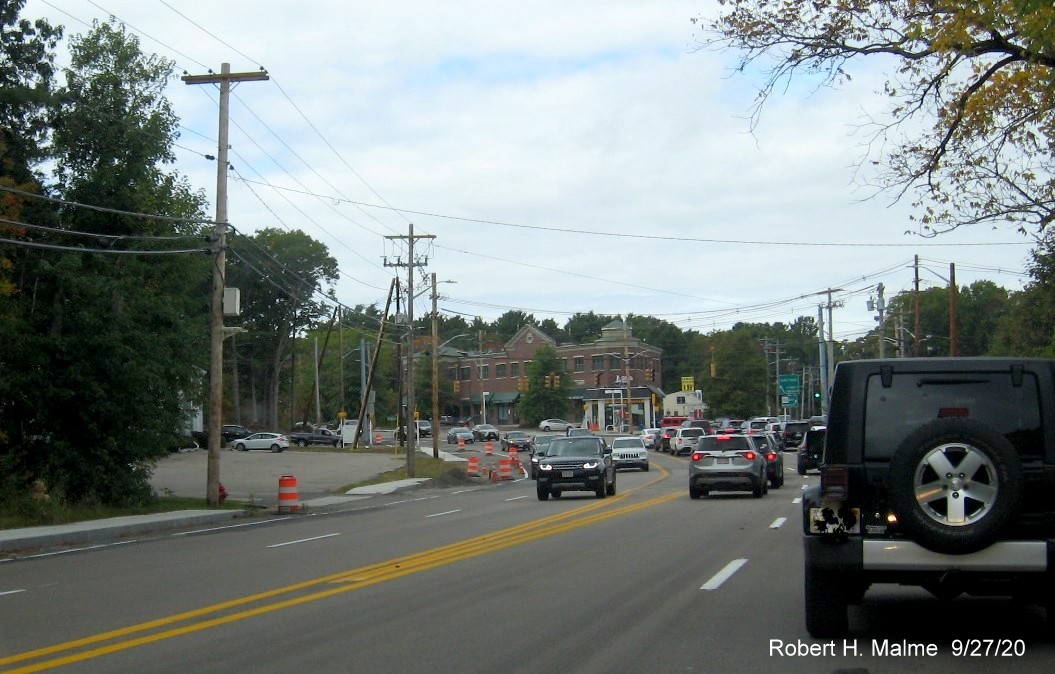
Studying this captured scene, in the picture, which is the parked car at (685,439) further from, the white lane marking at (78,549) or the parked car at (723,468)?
the white lane marking at (78,549)

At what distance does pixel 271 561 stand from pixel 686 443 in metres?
54.9

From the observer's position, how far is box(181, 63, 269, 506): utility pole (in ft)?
98.3

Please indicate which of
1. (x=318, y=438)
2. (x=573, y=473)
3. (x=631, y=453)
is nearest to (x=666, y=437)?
(x=631, y=453)

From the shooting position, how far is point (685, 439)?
6981cm

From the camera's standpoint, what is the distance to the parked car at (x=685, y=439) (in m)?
69.2

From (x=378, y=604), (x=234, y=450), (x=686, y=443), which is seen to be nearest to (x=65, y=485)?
(x=378, y=604)

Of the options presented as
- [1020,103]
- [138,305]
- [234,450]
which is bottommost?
[234,450]

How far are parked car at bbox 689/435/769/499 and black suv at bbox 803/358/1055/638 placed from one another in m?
19.4

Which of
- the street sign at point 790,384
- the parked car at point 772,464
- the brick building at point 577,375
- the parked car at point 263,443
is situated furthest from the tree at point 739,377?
the parked car at point 772,464

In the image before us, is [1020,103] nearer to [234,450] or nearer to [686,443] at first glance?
[686,443]

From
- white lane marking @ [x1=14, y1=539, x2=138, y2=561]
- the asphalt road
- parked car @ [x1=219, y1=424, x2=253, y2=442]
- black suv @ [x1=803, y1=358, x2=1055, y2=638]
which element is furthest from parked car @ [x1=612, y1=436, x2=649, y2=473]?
parked car @ [x1=219, y1=424, x2=253, y2=442]

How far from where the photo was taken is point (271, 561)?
16266 millimetres

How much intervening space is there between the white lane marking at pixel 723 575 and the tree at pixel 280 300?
84409 mm

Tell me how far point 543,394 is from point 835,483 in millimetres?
110041
